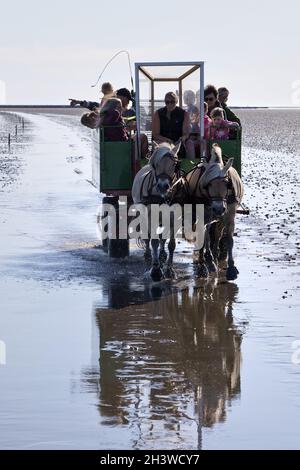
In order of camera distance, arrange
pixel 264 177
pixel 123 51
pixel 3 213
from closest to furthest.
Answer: pixel 123 51, pixel 3 213, pixel 264 177

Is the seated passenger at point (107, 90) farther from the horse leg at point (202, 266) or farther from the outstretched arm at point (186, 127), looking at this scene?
the horse leg at point (202, 266)

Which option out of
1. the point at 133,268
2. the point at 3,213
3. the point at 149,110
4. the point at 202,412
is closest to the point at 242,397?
the point at 202,412

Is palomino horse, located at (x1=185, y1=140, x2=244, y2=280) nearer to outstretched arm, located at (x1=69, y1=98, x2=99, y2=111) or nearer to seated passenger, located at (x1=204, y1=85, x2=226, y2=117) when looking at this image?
seated passenger, located at (x1=204, y1=85, x2=226, y2=117)

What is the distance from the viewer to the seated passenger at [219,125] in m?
18.7

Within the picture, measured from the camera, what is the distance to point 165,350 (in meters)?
12.7

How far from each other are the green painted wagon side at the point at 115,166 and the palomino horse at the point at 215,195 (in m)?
1.69

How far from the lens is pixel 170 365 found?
11984mm

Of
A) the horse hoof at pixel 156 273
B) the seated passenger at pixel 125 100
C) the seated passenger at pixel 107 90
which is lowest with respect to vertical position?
the horse hoof at pixel 156 273

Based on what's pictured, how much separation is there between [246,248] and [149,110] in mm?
2728

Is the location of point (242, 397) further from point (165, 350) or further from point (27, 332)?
point (27, 332)

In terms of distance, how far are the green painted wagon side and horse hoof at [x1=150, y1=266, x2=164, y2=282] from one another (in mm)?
2219

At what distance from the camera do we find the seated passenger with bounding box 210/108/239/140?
18.7m

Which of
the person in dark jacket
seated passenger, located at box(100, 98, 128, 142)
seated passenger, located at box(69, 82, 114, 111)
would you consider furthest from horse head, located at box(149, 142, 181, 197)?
the person in dark jacket

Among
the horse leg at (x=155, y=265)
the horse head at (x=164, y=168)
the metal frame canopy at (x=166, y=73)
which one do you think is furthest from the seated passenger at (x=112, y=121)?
the horse head at (x=164, y=168)
